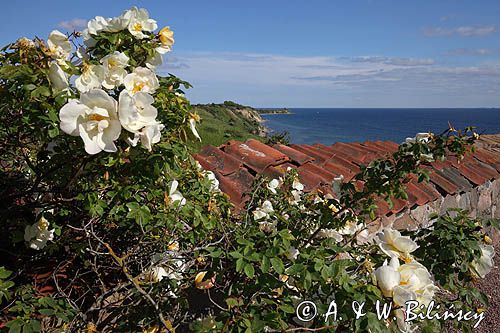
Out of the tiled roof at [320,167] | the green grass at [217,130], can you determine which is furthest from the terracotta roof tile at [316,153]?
the green grass at [217,130]

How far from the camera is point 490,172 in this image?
191 inches

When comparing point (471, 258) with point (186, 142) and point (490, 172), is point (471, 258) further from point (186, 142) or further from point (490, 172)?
point (490, 172)

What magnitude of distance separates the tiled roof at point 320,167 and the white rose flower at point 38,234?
4.08 feet

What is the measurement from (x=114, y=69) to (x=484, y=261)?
1.77 meters

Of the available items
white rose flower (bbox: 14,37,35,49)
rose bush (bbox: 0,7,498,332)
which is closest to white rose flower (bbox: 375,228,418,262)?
rose bush (bbox: 0,7,498,332)

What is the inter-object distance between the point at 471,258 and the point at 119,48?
5.65 ft

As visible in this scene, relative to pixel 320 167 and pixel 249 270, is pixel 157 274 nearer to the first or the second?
pixel 249 270

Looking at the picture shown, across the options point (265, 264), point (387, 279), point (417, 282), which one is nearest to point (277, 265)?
point (265, 264)

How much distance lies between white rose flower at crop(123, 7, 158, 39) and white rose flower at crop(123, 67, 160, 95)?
21 centimetres

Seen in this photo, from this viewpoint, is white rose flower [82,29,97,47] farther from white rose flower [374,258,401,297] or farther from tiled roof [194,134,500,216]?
tiled roof [194,134,500,216]

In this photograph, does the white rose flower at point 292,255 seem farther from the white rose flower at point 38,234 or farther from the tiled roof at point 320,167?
the tiled roof at point 320,167

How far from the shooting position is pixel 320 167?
3639 mm

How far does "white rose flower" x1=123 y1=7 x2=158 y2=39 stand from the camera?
4.79ft

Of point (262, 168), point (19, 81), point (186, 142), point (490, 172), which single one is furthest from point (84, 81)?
point (490, 172)
